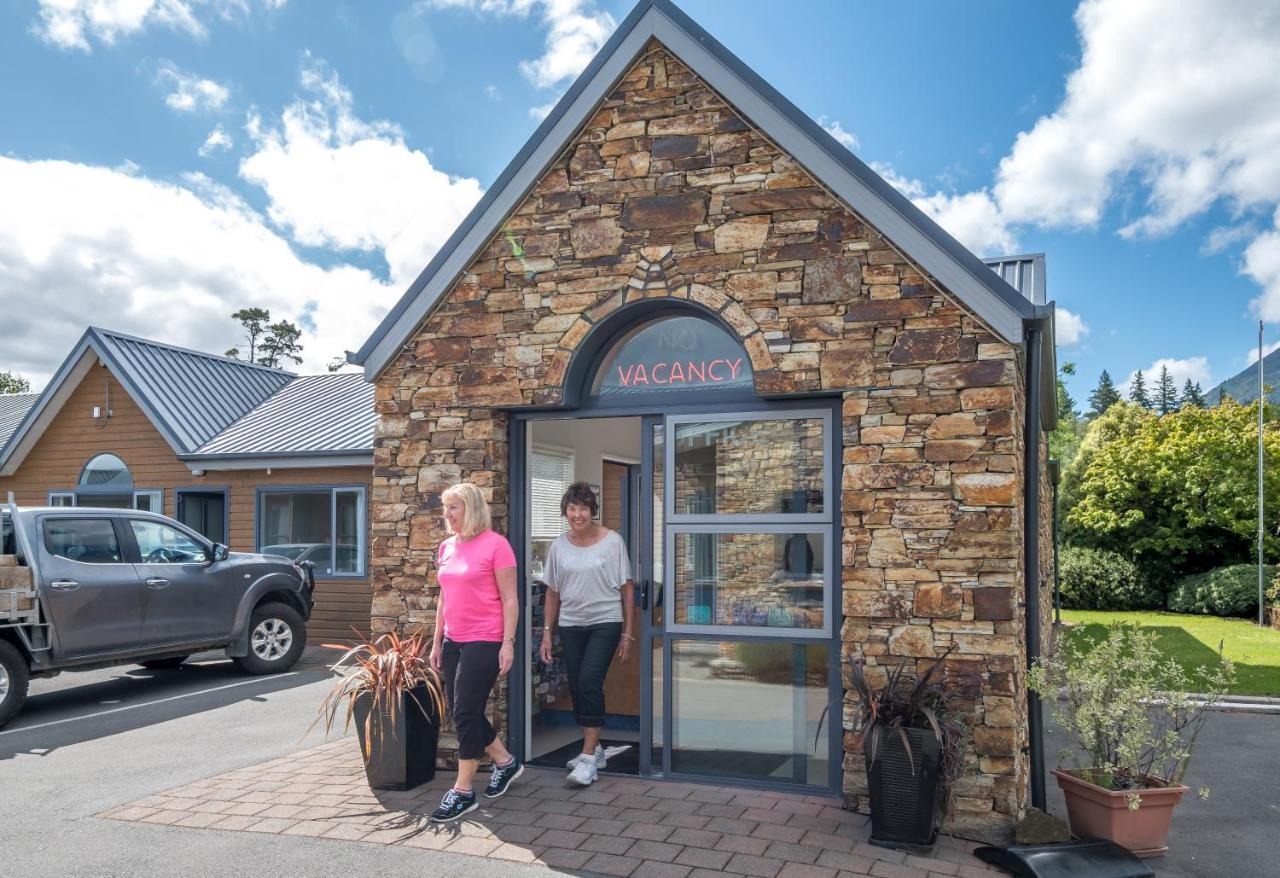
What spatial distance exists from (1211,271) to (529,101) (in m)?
64.5

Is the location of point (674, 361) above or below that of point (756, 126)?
below

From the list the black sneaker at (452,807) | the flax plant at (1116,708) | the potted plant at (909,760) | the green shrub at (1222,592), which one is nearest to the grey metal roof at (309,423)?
the black sneaker at (452,807)

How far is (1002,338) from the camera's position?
5.34m

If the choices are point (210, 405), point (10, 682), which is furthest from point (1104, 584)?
point (10, 682)

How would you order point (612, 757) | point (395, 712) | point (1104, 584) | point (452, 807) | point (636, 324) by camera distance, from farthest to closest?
1. point (1104, 584)
2. point (612, 757)
3. point (636, 324)
4. point (395, 712)
5. point (452, 807)

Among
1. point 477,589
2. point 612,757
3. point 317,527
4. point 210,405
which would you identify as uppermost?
point 210,405

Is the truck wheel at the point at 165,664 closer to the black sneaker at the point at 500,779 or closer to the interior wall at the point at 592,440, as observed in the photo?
the interior wall at the point at 592,440

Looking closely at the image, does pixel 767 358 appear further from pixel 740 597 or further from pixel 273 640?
pixel 273 640

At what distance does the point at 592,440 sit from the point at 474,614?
11.5ft

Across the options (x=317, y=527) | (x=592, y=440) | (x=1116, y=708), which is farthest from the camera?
(x=317, y=527)

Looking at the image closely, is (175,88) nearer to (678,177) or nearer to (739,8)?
(739,8)

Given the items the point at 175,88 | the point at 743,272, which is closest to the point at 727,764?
the point at 743,272

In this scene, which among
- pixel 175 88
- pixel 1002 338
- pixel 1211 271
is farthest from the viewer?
pixel 1211 271

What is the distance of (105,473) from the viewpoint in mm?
15461
